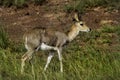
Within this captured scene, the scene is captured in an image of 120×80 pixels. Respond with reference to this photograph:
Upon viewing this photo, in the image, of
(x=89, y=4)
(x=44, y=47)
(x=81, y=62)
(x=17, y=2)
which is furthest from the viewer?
(x=17, y=2)

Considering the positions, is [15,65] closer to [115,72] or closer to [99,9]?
[115,72]

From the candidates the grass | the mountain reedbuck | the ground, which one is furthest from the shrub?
the mountain reedbuck

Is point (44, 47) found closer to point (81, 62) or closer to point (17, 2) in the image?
point (81, 62)

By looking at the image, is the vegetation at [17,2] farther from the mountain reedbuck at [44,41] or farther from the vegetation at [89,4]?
the mountain reedbuck at [44,41]

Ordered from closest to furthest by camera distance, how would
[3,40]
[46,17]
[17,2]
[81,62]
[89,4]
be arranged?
[81,62] < [3,40] < [46,17] < [89,4] < [17,2]

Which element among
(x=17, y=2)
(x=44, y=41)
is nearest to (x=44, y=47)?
(x=44, y=41)

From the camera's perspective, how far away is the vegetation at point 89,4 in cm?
1898

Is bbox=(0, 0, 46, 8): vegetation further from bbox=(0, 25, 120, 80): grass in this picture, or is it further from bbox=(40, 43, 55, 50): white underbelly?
bbox=(40, 43, 55, 50): white underbelly

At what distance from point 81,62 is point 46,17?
21.4ft

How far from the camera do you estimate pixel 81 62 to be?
12.7 m

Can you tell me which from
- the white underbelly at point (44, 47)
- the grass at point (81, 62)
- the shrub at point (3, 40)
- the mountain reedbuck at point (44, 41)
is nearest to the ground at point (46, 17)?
the grass at point (81, 62)

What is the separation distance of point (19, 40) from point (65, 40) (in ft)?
10.9

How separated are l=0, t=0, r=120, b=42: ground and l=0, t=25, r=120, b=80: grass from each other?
969 mm

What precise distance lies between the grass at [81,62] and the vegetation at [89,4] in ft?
5.75
